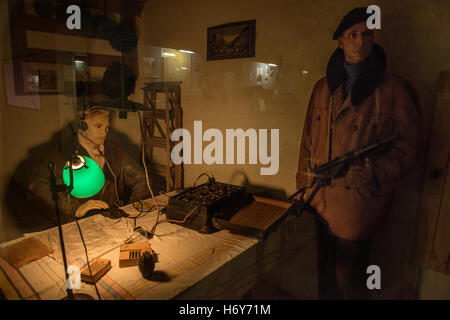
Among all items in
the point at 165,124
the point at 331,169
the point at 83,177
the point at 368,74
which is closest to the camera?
the point at 83,177

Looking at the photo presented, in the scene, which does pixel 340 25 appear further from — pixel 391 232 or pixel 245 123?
pixel 391 232

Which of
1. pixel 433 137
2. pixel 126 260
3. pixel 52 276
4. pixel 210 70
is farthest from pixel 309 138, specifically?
pixel 52 276

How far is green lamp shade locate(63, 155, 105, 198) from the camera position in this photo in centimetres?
117

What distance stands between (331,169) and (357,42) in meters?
0.64

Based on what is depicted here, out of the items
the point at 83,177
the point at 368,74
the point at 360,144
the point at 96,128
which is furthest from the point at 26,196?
the point at 368,74

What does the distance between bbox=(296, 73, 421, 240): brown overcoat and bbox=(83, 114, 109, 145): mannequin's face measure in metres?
1.37

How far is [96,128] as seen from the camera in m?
1.97

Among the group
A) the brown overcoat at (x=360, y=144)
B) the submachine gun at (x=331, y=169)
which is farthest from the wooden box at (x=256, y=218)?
the brown overcoat at (x=360, y=144)

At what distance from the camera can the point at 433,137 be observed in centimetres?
127

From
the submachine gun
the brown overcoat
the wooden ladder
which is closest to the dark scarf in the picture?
the brown overcoat

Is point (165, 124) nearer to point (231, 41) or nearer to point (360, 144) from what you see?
point (231, 41)

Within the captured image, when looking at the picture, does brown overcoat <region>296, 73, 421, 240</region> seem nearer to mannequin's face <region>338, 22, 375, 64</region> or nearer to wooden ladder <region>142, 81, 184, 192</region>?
mannequin's face <region>338, 22, 375, 64</region>

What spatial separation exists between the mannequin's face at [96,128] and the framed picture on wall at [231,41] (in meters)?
0.88

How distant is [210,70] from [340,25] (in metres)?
0.94
